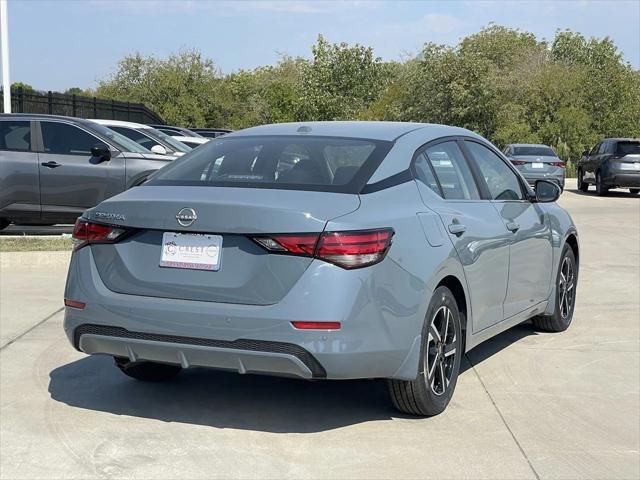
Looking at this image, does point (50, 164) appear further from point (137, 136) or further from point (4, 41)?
point (4, 41)

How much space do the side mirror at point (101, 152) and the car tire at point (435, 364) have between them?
8373 mm

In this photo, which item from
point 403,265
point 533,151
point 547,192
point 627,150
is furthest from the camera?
point 533,151

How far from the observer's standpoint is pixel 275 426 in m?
5.07

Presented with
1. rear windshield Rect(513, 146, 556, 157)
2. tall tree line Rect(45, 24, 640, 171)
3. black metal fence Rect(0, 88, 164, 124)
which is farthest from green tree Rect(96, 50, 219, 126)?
rear windshield Rect(513, 146, 556, 157)

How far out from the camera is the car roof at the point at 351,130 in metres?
5.52

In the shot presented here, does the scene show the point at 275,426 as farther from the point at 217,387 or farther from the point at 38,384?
the point at 38,384

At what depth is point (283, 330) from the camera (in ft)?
14.7

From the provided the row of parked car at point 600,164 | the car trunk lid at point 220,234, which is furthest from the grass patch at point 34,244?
the row of parked car at point 600,164

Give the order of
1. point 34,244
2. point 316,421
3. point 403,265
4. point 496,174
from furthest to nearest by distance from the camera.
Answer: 1. point 34,244
2. point 496,174
3. point 316,421
4. point 403,265

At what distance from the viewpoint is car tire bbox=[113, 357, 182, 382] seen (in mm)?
5762

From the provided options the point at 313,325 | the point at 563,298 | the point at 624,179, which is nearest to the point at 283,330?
the point at 313,325

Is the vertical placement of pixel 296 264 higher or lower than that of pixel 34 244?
higher

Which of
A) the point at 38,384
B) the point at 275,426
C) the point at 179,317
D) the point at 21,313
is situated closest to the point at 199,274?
the point at 179,317

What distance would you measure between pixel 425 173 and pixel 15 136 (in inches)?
359
